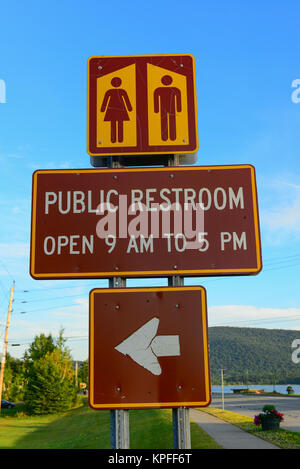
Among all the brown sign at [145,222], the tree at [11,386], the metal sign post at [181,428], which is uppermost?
the brown sign at [145,222]

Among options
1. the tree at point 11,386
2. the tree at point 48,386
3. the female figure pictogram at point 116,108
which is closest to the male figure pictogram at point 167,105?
the female figure pictogram at point 116,108

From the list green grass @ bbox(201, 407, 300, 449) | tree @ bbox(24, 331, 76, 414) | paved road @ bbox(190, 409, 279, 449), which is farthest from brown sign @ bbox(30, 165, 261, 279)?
tree @ bbox(24, 331, 76, 414)

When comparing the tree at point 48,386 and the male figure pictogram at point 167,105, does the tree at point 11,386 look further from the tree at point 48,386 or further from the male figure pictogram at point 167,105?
the male figure pictogram at point 167,105

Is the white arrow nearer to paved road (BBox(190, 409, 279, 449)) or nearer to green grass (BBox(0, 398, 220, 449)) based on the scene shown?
green grass (BBox(0, 398, 220, 449))

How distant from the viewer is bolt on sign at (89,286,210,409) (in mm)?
3236

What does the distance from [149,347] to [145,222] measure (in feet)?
3.39

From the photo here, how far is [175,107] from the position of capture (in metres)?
4.13

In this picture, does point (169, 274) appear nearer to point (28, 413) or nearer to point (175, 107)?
point (175, 107)

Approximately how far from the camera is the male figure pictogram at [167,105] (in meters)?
4.06

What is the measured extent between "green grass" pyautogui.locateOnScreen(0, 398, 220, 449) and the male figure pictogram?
16.4 m

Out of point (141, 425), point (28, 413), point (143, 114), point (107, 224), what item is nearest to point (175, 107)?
point (143, 114)

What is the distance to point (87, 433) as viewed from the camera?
104ft

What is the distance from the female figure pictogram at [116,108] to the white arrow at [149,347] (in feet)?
5.85
